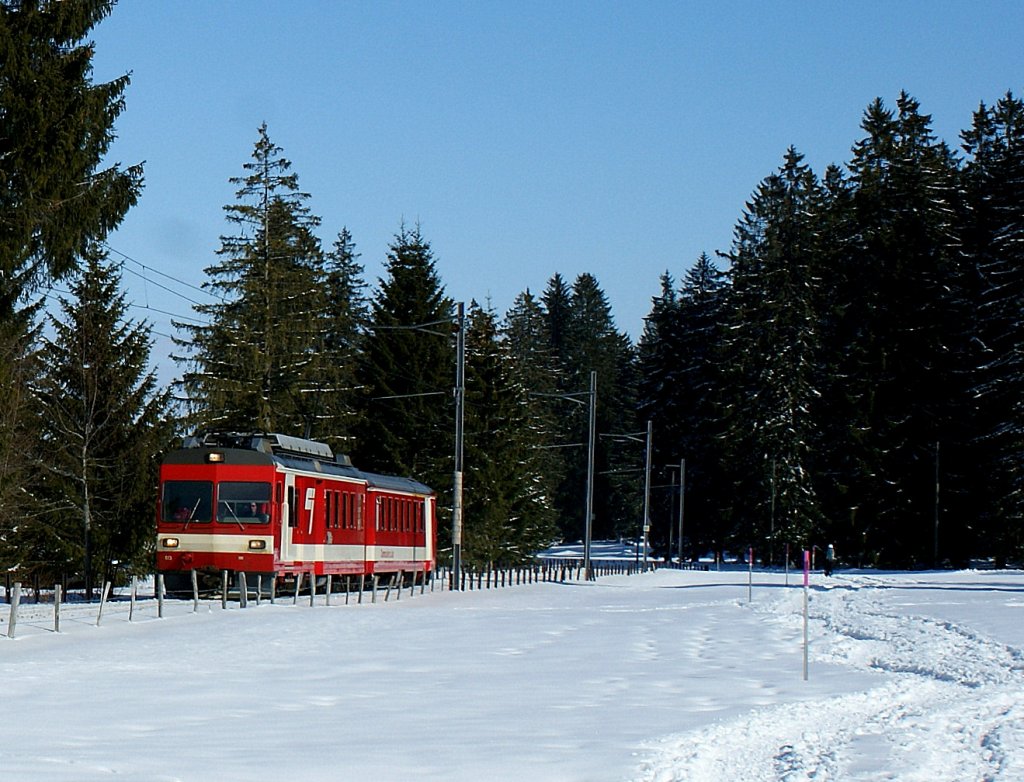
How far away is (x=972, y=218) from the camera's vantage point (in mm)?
75750

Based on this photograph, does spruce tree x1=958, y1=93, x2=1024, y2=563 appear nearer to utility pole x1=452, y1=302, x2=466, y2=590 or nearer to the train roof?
utility pole x1=452, y1=302, x2=466, y2=590

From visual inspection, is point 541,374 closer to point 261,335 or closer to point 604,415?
point 604,415

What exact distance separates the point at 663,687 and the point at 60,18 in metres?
15.2

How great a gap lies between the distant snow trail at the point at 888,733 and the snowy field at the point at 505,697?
37 mm

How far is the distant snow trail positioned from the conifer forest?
2245 cm

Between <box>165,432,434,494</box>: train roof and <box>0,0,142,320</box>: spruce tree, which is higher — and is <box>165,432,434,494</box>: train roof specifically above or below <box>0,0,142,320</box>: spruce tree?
below

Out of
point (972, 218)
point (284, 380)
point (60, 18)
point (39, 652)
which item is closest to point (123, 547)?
point (284, 380)

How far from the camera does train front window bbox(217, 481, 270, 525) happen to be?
33.9 meters

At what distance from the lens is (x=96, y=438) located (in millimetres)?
44344

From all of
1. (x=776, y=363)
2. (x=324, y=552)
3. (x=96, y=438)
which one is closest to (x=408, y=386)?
(x=776, y=363)

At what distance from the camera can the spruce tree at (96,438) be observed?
42969 mm

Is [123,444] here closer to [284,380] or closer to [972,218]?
[284,380]

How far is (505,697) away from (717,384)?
2947 inches

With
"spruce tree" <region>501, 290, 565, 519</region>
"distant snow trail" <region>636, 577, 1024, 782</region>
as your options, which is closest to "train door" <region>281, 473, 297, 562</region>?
"distant snow trail" <region>636, 577, 1024, 782</region>
